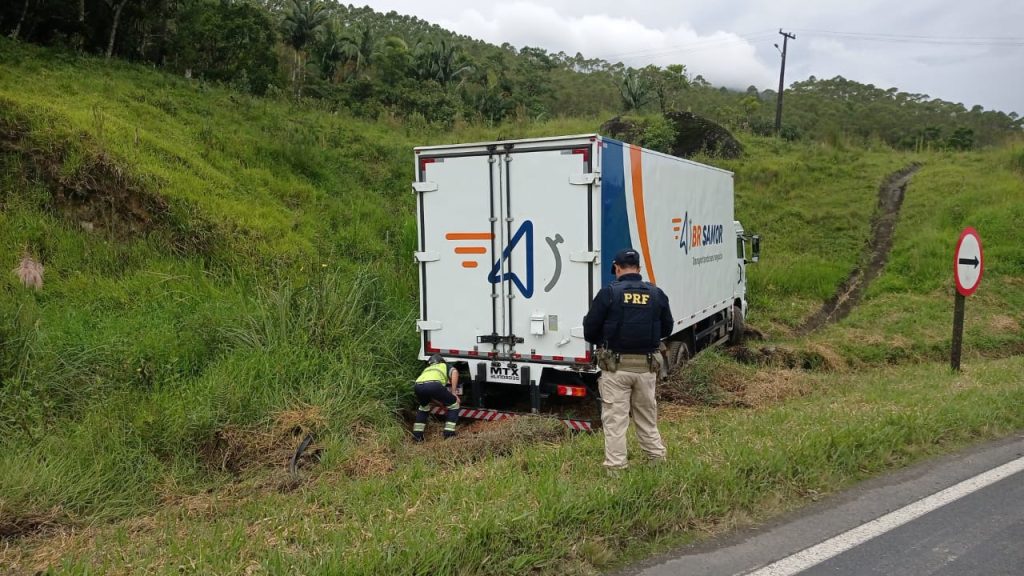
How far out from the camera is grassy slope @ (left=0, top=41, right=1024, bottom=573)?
3.83 metres

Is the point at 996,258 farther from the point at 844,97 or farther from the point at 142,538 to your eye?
the point at 844,97

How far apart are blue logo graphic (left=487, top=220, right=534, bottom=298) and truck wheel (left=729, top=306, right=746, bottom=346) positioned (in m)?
5.95

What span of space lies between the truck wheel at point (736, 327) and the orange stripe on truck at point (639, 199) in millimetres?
4868

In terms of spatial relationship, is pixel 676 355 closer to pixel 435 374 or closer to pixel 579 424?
pixel 579 424

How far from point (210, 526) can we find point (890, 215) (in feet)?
69.6

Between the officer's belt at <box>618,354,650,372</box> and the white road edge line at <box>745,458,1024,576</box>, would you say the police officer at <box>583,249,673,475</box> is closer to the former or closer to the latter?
the officer's belt at <box>618,354,650,372</box>

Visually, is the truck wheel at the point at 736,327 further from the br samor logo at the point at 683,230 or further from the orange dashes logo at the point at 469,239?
the orange dashes logo at the point at 469,239

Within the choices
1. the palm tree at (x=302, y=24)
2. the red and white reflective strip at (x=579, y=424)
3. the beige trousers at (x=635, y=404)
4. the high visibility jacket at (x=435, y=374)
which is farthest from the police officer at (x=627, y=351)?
the palm tree at (x=302, y=24)

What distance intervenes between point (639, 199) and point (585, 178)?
0.99 m

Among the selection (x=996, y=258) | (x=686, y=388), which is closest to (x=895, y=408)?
(x=686, y=388)

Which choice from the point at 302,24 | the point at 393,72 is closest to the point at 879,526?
the point at 393,72

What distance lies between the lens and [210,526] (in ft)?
13.2

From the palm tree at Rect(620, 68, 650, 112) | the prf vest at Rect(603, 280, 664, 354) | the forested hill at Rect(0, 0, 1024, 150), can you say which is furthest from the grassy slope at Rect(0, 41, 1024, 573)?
the palm tree at Rect(620, 68, 650, 112)

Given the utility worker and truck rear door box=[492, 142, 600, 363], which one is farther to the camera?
the utility worker
